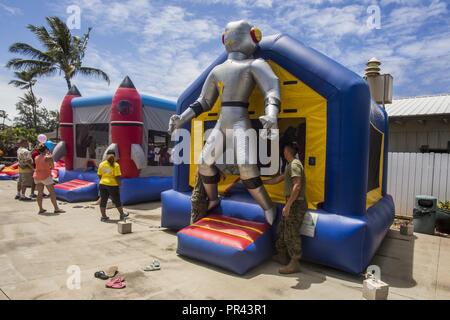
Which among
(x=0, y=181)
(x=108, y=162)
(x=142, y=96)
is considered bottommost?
(x=0, y=181)

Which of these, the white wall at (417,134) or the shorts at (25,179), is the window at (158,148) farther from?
the white wall at (417,134)

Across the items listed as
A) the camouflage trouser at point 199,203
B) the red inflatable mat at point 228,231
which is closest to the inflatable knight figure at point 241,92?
the camouflage trouser at point 199,203

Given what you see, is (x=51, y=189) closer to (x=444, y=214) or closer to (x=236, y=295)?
(x=236, y=295)

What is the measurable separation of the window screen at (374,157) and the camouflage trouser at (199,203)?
242 cm

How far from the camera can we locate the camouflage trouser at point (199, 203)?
14.3ft

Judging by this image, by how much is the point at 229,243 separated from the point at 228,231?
0.27m

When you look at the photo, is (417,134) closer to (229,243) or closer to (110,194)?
(229,243)

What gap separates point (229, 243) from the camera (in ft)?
11.4

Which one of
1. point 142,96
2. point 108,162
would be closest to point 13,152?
point 142,96

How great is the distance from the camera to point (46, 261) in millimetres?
3648

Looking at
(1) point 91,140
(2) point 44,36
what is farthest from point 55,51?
(1) point 91,140
